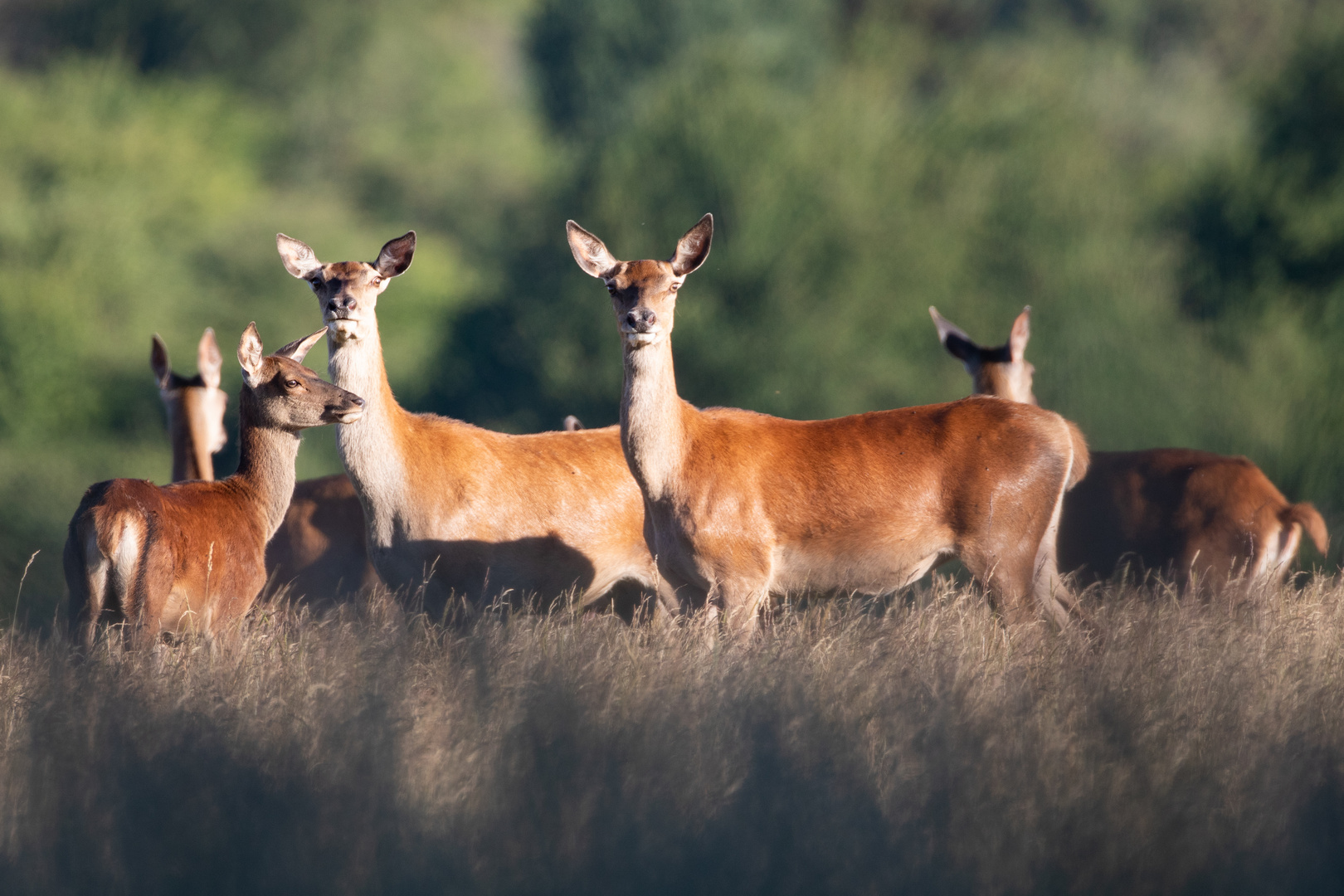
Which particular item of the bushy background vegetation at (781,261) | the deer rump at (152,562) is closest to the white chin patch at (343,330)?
the deer rump at (152,562)

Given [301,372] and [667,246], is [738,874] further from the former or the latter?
[667,246]

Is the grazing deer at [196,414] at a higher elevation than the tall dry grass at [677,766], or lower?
higher

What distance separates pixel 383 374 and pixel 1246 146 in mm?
12466

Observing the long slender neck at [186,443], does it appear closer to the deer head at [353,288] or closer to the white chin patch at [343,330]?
the deer head at [353,288]

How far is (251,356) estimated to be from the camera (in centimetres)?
648

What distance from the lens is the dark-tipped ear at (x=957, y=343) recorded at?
9.39 metres

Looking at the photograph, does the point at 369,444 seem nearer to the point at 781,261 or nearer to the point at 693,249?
the point at 693,249

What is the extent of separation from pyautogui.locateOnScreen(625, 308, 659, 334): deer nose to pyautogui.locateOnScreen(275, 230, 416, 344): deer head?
114 centimetres

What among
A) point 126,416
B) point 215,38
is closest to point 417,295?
point 126,416

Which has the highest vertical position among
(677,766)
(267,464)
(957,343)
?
(957,343)

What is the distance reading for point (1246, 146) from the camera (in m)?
16.3

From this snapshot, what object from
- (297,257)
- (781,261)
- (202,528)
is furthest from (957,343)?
(781,261)

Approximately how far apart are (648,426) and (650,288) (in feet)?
1.87

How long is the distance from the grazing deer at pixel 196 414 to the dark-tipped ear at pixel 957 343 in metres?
4.39
